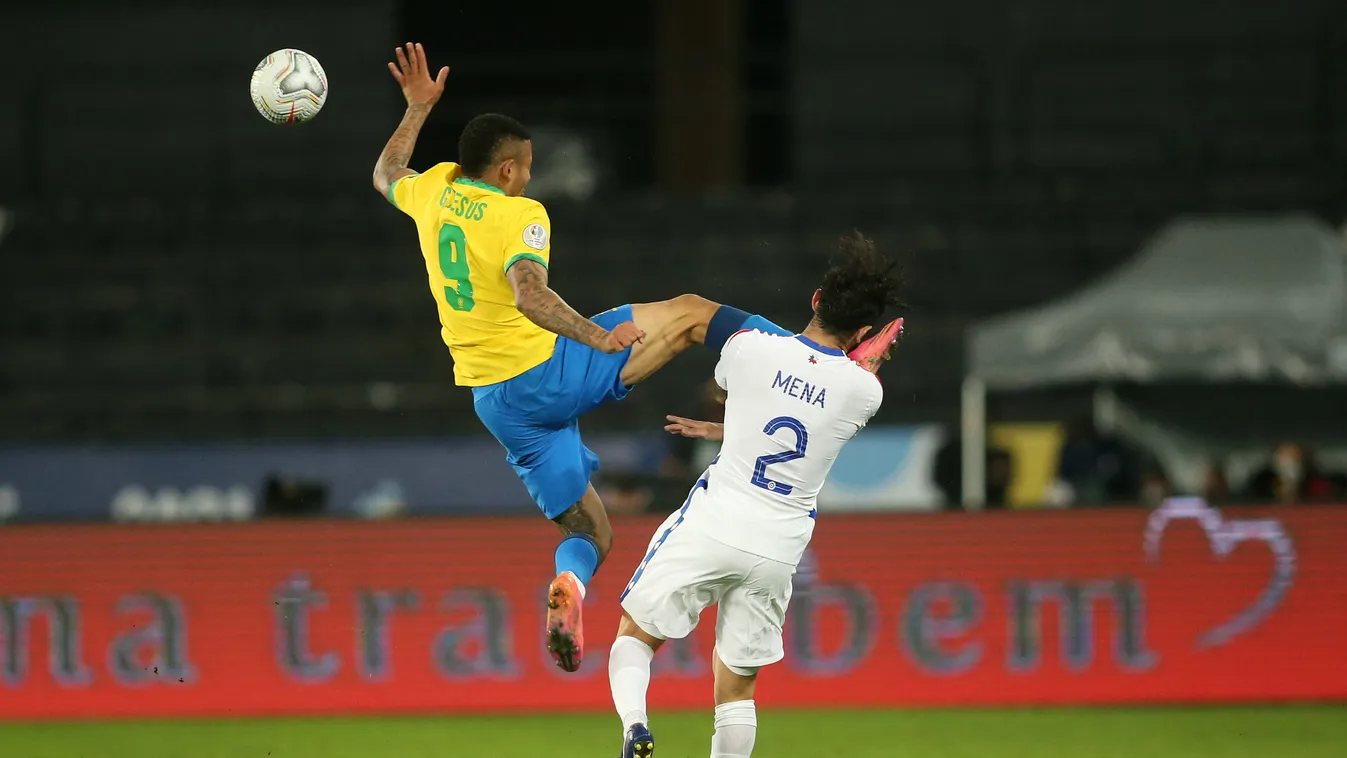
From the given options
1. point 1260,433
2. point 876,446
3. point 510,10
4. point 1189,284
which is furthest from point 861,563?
point 510,10

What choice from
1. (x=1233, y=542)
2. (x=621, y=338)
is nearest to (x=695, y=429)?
(x=621, y=338)

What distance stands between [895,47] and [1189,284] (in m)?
4.91

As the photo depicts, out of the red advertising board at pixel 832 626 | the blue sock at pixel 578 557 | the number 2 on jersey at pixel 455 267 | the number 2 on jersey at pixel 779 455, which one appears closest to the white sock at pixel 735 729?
the blue sock at pixel 578 557

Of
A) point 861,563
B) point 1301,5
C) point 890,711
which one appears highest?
point 1301,5

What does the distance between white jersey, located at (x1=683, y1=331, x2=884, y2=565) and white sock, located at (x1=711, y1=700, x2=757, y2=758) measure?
641mm

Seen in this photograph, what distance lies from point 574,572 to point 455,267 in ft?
4.23

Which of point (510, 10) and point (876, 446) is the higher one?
point (510, 10)

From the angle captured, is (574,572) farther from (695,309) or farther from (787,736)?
(787,736)

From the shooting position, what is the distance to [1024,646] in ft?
37.8

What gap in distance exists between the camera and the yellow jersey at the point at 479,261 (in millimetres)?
7199

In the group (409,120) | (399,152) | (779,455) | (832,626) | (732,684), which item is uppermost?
(409,120)

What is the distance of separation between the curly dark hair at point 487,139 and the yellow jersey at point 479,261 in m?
0.08

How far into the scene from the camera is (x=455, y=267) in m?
7.33

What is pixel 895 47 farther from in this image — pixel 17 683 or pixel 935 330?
pixel 17 683
